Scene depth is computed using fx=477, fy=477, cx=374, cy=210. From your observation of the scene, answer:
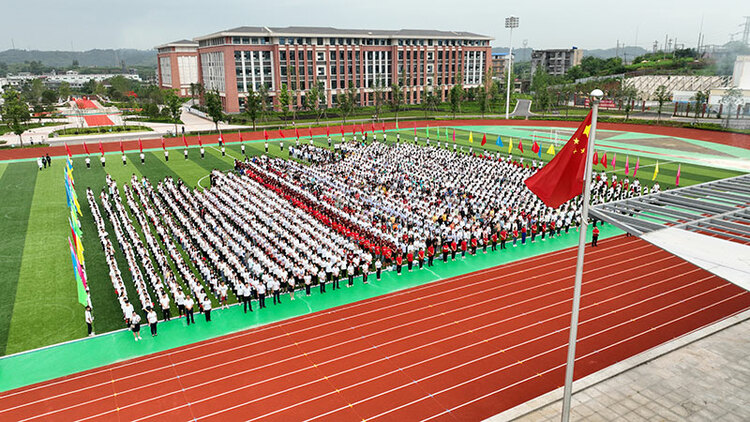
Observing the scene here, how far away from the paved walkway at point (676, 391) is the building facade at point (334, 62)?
6009 centimetres

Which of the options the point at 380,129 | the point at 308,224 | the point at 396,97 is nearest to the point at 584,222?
the point at 308,224

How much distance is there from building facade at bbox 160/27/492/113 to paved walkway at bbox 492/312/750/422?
197ft

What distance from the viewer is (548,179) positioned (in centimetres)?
848

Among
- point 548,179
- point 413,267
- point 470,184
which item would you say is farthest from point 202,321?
point 470,184

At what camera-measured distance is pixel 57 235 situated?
2227cm

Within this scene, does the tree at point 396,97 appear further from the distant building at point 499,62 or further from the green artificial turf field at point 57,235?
the distant building at point 499,62

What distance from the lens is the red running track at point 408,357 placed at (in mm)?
10711

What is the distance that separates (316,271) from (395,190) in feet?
35.3

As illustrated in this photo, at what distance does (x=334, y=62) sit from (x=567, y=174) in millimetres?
73735

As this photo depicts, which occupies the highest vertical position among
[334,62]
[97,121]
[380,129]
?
[334,62]

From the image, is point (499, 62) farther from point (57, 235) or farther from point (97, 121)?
point (57, 235)

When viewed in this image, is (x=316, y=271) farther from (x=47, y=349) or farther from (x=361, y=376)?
(x=47, y=349)

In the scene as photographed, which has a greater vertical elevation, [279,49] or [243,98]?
[279,49]

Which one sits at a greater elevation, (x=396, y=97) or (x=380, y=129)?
(x=396, y=97)
